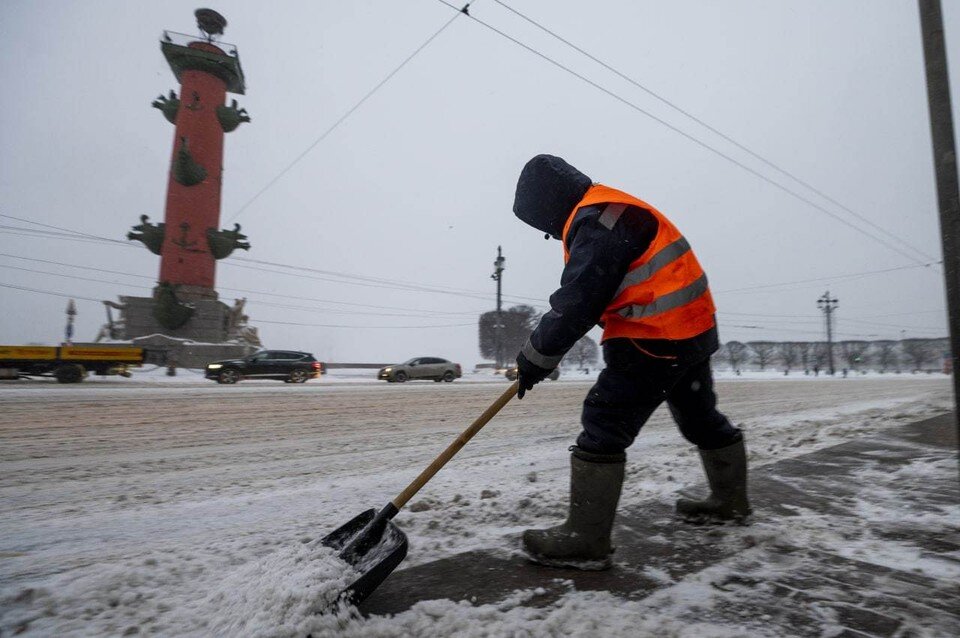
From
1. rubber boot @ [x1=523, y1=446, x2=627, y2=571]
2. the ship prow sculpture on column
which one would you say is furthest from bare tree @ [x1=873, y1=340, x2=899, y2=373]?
rubber boot @ [x1=523, y1=446, x2=627, y2=571]

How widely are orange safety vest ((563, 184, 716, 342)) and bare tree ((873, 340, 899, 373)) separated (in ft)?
332

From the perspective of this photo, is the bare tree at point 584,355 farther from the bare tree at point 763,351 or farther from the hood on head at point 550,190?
the hood on head at point 550,190

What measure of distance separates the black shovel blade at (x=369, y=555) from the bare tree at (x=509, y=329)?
5309 cm

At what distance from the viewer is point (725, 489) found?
2.17m

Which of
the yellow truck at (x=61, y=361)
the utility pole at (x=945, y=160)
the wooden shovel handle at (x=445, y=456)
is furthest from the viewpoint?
the yellow truck at (x=61, y=361)

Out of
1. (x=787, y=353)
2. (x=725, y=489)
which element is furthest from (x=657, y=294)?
(x=787, y=353)

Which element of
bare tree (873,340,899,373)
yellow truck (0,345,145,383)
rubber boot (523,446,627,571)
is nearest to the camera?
rubber boot (523,446,627,571)

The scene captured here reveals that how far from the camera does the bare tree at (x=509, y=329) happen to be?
56.7 metres

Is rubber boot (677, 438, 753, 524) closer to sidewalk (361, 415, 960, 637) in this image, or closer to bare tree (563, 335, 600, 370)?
sidewalk (361, 415, 960, 637)

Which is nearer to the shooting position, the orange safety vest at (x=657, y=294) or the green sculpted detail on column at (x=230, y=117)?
the orange safety vest at (x=657, y=294)

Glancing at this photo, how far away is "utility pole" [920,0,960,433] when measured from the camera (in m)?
2.54

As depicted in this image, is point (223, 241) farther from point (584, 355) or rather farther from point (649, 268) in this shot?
point (584, 355)

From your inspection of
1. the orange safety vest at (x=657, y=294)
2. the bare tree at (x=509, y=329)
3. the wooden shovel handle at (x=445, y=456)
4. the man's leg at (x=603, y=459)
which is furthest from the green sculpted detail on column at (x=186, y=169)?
the bare tree at (x=509, y=329)

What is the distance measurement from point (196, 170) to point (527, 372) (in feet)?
98.4
